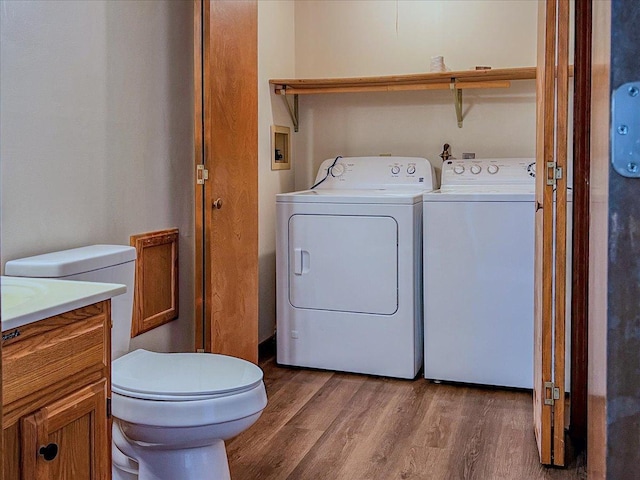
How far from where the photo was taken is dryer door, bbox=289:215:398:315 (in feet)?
11.2

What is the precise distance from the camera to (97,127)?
7.36 ft

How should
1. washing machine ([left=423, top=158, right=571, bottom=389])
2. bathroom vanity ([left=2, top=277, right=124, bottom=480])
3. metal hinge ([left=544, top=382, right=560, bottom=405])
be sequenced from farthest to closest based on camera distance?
washing machine ([left=423, top=158, right=571, bottom=389]) → metal hinge ([left=544, top=382, right=560, bottom=405]) → bathroom vanity ([left=2, top=277, right=124, bottom=480])

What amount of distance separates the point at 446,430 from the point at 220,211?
4.21ft

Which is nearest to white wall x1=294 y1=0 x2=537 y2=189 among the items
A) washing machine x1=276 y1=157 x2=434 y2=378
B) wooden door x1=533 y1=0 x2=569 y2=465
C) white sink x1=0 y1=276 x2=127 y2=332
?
washing machine x1=276 y1=157 x2=434 y2=378

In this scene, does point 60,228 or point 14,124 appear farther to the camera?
point 60,228

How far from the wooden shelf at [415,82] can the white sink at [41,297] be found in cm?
251

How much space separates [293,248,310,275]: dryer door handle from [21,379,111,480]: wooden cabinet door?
2071 mm

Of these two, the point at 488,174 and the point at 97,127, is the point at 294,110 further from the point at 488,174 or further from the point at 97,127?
the point at 97,127

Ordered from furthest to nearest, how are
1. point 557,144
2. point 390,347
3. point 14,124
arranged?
point 390,347
point 557,144
point 14,124

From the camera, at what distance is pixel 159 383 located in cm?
194

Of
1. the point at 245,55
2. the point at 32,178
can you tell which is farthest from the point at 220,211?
the point at 32,178

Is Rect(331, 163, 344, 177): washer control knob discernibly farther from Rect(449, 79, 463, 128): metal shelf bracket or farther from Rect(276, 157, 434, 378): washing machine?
Rect(449, 79, 463, 128): metal shelf bracket

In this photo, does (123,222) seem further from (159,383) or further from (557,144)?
(557,144)

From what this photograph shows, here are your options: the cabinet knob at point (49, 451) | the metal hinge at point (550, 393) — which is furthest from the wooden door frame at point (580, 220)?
the cabinet knob at point (49, 451)
